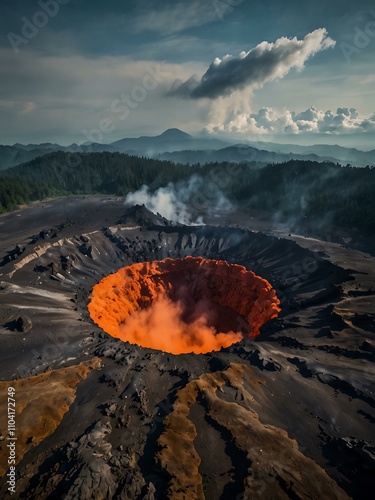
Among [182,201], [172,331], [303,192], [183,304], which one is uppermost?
[303,192]

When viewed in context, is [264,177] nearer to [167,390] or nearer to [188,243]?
[188,243]

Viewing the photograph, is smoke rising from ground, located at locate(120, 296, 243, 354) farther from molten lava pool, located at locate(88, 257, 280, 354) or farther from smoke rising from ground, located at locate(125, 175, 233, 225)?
smoke rising from ground, located at locate(125, 175, 233, 225)

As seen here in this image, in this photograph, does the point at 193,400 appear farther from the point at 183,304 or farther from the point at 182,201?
the point at 182,201

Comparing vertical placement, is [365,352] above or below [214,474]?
below

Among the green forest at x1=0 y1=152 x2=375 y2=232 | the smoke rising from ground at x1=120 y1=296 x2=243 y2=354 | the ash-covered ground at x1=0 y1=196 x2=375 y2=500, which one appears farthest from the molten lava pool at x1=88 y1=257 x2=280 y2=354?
the green forest at x1=0 y1=152 x2=375 y2=232

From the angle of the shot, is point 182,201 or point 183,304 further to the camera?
point 182,201

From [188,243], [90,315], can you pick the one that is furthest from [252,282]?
[90,315]

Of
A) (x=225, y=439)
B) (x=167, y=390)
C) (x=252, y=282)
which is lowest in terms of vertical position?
(x=252, y=282)

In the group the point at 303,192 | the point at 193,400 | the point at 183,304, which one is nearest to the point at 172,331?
the point at 183,304
